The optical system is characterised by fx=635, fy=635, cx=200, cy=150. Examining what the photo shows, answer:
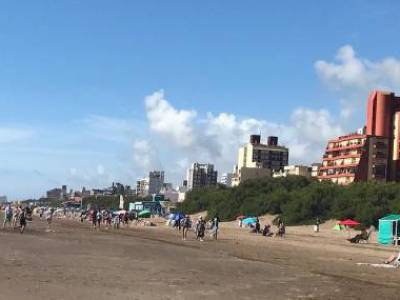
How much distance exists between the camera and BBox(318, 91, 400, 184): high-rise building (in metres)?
127

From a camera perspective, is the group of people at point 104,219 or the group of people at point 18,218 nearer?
the group of people at point 18,218

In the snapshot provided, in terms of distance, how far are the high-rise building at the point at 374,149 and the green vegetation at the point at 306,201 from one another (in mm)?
12787

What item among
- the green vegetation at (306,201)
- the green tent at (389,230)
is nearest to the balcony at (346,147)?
the green vegetation at (306,201)

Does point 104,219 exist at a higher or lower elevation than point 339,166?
lower

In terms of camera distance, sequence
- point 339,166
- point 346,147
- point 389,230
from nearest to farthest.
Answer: point 389,230 → point 346,147 → point 339,166

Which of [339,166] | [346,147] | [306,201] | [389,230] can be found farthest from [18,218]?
[346,147]

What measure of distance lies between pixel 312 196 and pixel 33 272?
253 feet

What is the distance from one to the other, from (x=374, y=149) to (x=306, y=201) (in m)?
41.7

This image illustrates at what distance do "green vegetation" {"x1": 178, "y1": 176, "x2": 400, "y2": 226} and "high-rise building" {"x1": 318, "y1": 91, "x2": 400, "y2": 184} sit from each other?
12787 millimetres

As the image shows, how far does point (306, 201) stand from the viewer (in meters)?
90.6

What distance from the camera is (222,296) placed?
15.3 metres

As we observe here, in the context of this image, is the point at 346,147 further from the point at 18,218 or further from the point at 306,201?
the point at 18,218

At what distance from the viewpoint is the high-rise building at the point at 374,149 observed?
127250mm

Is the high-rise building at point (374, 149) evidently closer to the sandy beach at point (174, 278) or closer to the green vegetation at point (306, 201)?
the green vegetation at point (306, 201)
